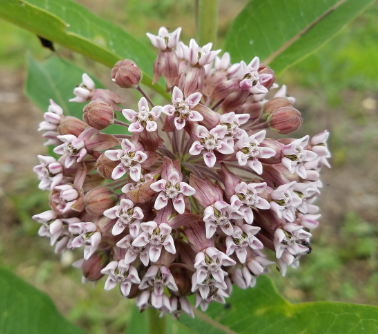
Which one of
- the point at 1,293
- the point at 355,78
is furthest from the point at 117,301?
the point at 355,78

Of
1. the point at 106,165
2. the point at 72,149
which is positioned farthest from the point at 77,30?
the point at 106,165

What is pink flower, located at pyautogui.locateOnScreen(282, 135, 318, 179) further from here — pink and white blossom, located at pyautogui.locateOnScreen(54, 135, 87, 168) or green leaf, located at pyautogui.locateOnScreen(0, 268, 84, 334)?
green leaf, located at pyautogui.locateOnScreen(0, 268, 84, 334)

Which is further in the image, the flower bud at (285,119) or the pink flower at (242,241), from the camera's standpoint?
the flower bud at (285,119)

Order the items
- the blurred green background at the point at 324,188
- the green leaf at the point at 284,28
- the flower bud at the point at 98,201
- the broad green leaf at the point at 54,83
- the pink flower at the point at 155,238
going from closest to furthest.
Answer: the pink flower at the point at 155,238 < the flower bud at the point at 98,201 < the green leaf at the point at 284,28 < the broad green leaf at the point at 54,83 < the blurred green background at the point at 324,188

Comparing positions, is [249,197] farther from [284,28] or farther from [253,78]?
[284,28]

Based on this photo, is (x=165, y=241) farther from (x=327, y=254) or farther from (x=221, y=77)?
(x=327, y=254)

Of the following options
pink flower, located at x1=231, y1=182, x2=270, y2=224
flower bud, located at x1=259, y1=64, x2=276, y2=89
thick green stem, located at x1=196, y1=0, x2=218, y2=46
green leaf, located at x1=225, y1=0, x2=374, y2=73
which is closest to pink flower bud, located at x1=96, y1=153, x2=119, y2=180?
pink flower, located at x1=231, y1=182, x2=270, y2=224

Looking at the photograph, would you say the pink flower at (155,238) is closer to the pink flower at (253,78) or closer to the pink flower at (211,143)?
the pink flower at (211,143)

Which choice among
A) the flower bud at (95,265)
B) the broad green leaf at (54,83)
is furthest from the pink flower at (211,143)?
the broad green leaf at (54,83)
